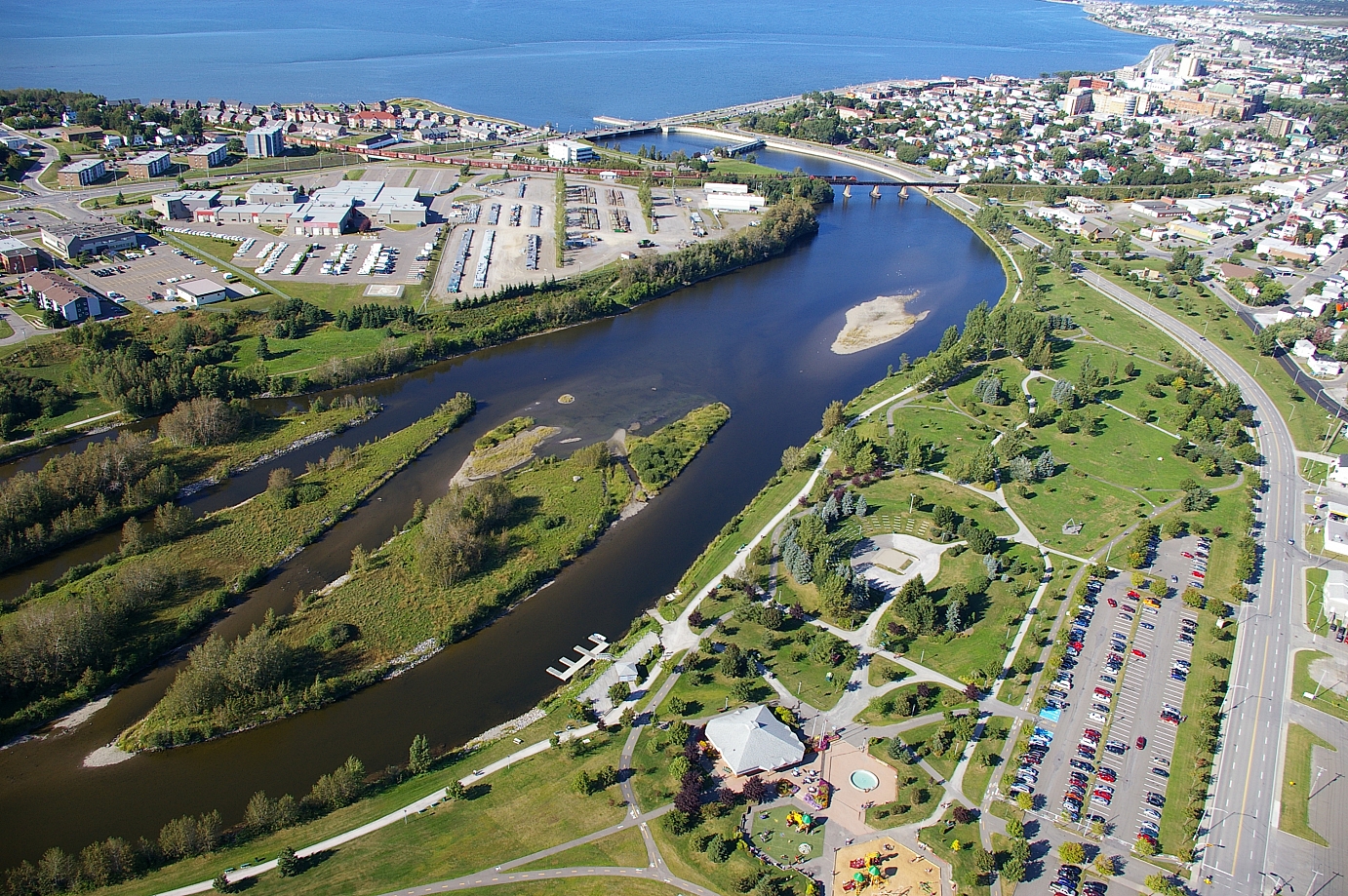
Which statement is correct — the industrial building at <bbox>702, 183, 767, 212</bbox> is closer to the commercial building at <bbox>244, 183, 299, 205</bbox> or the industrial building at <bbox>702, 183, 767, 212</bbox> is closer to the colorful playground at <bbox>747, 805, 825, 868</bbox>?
the commercial building at <bbox>244, 183, 299, 205</bbox>

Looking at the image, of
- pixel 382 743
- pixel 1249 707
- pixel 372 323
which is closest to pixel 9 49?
pixel 372 323

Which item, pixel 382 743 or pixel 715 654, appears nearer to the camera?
pixel 382 743

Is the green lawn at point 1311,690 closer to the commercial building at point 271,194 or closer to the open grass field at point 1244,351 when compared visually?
the open grass field at point 1244,351

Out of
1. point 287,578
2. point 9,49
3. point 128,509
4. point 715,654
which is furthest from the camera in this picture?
point 9,49

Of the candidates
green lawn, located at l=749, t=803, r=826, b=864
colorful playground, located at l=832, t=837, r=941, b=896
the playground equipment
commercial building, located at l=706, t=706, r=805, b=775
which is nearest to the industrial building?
commercial building, located at l=706, t=706, r=805, b=775

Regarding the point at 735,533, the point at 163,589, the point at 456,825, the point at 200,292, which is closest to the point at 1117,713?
the point at 735,533

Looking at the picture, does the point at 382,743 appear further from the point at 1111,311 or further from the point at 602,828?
A: the point at 1111,311
